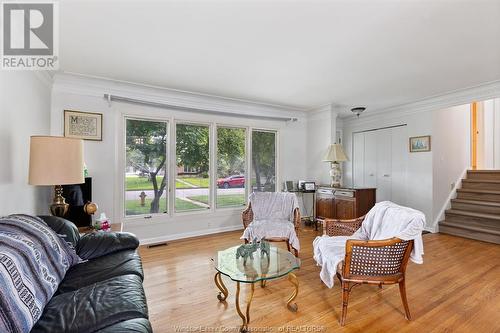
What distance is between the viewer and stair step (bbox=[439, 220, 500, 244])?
13.0 ft

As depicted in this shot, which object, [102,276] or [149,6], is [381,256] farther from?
[149,6]

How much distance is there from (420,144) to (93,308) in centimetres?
530

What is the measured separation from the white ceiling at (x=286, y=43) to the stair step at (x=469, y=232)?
2288 mm

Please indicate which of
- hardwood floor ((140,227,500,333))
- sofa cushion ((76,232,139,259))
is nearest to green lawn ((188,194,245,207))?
hardwood floor ((140,227,500,333))

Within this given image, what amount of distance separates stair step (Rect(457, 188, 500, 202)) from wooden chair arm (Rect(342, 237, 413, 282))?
153 inches

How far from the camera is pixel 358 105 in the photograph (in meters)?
4.89

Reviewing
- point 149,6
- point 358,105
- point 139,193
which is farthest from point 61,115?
point 358,105

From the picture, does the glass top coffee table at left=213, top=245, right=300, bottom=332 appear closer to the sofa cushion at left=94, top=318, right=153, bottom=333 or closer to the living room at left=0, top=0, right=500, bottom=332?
the living room at left=0, top=0, right=500, bottom=332

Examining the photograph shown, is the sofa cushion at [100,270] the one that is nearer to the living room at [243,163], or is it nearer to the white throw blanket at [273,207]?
the living room at [243,163]

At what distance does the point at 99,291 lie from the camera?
151cm

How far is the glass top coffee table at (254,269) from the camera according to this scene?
72.2 inches

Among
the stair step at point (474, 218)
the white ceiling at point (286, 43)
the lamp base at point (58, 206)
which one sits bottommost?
the stair step at point (474, 218)

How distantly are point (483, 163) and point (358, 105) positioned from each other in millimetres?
3192

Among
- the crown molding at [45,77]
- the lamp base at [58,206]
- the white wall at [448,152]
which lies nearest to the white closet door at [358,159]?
the white wall at [448,152]
